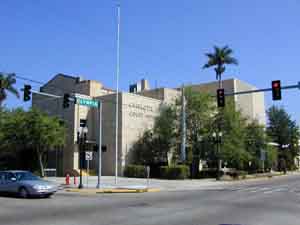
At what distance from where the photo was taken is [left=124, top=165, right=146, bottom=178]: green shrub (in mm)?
41928

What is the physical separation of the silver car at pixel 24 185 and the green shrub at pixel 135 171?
2221 centimetres

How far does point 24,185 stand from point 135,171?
23915mm

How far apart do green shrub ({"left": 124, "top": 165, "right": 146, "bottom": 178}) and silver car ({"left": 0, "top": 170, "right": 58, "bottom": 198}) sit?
72.9 feet

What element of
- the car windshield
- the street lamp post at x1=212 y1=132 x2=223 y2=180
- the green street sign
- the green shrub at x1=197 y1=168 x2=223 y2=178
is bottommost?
the green shrub at x1=197 y1=168 x2=223 y2=178

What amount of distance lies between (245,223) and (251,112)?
69507 mm

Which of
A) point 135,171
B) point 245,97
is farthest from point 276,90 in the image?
point 245,97

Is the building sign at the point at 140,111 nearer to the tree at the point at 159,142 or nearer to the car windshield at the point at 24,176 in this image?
the tree at the point at 159,142

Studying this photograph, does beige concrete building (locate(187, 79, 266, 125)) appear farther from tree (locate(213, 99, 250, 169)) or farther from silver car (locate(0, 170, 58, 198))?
silver car (locate(0, 170, 58, 198))

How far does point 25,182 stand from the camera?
1930 cm

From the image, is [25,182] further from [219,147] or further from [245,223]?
[219,147]

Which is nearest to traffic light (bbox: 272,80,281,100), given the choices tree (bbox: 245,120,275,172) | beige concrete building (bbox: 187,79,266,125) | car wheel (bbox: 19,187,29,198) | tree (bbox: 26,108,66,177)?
car wheel (bbox: 19,187,29,198)

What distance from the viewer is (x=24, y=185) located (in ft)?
63.0

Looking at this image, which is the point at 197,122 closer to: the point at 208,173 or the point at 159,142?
the point at 159,142

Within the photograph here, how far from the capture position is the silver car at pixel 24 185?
62.3 feet
